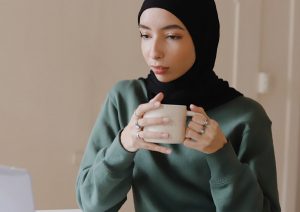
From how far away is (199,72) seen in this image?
1008 mm

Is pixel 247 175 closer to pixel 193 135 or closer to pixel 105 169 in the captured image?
pixel 193 135

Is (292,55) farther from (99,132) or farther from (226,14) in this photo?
(99,132)

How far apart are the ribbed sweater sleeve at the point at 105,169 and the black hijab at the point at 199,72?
119 mm

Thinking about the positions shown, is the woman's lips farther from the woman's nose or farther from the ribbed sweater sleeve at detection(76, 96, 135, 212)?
the ribbed sweater sleeve at detection(76, 96, 135, 212)

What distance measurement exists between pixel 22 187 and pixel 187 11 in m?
0.45

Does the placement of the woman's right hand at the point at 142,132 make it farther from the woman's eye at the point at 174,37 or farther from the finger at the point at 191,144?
the woman's eye at the point at 174,37

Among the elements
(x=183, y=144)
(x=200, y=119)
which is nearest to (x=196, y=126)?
(x=200, y=119)

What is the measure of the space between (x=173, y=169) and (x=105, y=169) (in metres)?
0.17

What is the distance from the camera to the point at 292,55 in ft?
7.07

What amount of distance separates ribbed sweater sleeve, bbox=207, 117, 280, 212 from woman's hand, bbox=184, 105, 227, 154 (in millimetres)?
38

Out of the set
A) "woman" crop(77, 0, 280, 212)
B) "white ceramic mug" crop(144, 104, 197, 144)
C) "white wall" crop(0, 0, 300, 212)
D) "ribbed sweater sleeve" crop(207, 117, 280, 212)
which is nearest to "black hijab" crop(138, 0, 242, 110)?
"woman" crop(77, 0, 280, 212)

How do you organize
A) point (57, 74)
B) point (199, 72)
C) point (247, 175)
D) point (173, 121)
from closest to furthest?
point (173, 121) → point (247, 175) → point (199, 72) → point (57, 74)

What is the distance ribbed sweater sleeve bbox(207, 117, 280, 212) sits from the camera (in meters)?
0.87

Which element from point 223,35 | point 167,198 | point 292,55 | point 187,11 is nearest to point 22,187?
point 167,198
